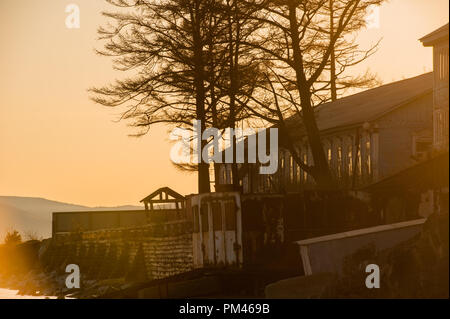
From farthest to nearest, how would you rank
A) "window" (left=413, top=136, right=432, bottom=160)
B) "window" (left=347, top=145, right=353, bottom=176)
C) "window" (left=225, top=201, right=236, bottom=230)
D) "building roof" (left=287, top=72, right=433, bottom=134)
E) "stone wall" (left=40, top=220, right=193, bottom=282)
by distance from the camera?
"window" (left=347, top=145, right=353, bottom=176) < "building roof" (left=287, top=72, right=433, bottom=134) < "window" (left=413, top=136, right=432, bottom=160) < "stone wall" (left=40, top=220, right=193, bottom=282) < "window" (left=225, top=201, right=236, bottom=230)

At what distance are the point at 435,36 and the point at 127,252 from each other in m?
15.7

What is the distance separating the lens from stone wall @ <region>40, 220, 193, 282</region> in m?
37.8

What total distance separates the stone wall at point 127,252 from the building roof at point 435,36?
33.5ft

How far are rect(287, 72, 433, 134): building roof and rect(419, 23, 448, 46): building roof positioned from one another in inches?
187

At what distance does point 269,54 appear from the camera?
128ft

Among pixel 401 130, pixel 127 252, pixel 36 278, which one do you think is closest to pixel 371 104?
pixel 401 130

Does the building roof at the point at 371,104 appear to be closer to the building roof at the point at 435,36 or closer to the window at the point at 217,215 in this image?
the building roof at the point at 435,36

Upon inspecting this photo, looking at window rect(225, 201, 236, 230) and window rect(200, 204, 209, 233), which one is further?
window rect(200, 204, 209, 233)

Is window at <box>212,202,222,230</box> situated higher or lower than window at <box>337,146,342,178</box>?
lower

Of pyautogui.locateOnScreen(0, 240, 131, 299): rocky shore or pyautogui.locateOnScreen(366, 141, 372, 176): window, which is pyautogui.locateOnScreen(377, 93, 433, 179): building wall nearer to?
pyautogui.locateOnScreen(366, 141, 372, 176): window

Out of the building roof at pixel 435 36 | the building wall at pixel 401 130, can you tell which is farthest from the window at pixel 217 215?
the building wall at pixel 401 130

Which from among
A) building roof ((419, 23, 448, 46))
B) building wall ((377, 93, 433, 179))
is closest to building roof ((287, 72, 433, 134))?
building wall ((377, 93, 433, 179))
